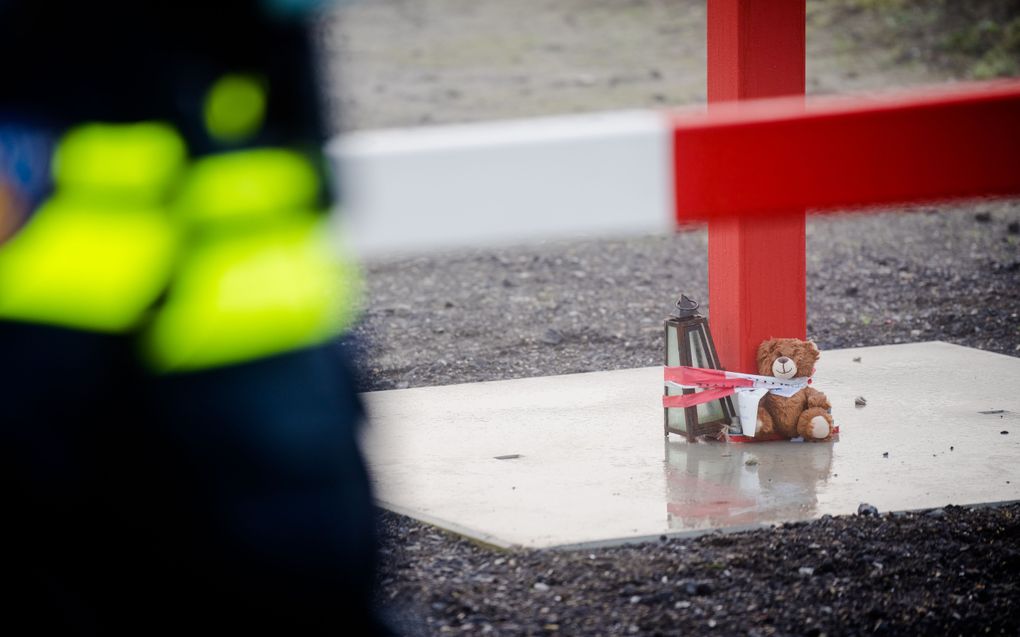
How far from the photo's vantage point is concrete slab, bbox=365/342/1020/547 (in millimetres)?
3129

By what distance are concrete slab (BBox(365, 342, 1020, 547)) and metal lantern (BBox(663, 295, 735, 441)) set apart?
6 centimetres

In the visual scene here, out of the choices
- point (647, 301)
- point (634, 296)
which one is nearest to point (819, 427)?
point (647, 301)

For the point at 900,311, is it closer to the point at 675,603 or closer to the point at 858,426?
the point at 858,426

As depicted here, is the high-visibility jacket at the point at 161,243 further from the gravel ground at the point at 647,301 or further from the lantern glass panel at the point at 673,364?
the lantern glass panel at the point at 673,364

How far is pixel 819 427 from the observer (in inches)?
146

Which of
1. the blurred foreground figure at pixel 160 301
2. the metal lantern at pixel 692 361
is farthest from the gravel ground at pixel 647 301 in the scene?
the metal lantern at pixel 692 361

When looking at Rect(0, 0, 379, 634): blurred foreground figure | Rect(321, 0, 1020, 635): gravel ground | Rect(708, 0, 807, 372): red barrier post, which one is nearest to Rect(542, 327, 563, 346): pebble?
Rect(321, 0, 1020, 635): gravel ground

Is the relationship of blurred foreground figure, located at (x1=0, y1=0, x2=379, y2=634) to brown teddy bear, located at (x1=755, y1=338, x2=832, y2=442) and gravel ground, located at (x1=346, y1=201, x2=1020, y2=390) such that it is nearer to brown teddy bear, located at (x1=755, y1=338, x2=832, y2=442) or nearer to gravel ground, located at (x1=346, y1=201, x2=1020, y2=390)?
brown teddy bear, located at (x1=755, y1=338, x2=832, y2=442)

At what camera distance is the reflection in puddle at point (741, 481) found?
3090 millimetres

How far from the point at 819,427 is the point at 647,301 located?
112 inches

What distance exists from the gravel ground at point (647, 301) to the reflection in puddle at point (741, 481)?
14 centimetres

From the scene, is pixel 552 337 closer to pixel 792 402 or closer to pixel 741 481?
pixel 792 402

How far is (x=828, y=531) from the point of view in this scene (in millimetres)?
2943

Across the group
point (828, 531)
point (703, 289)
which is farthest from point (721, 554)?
point (703, 289)
